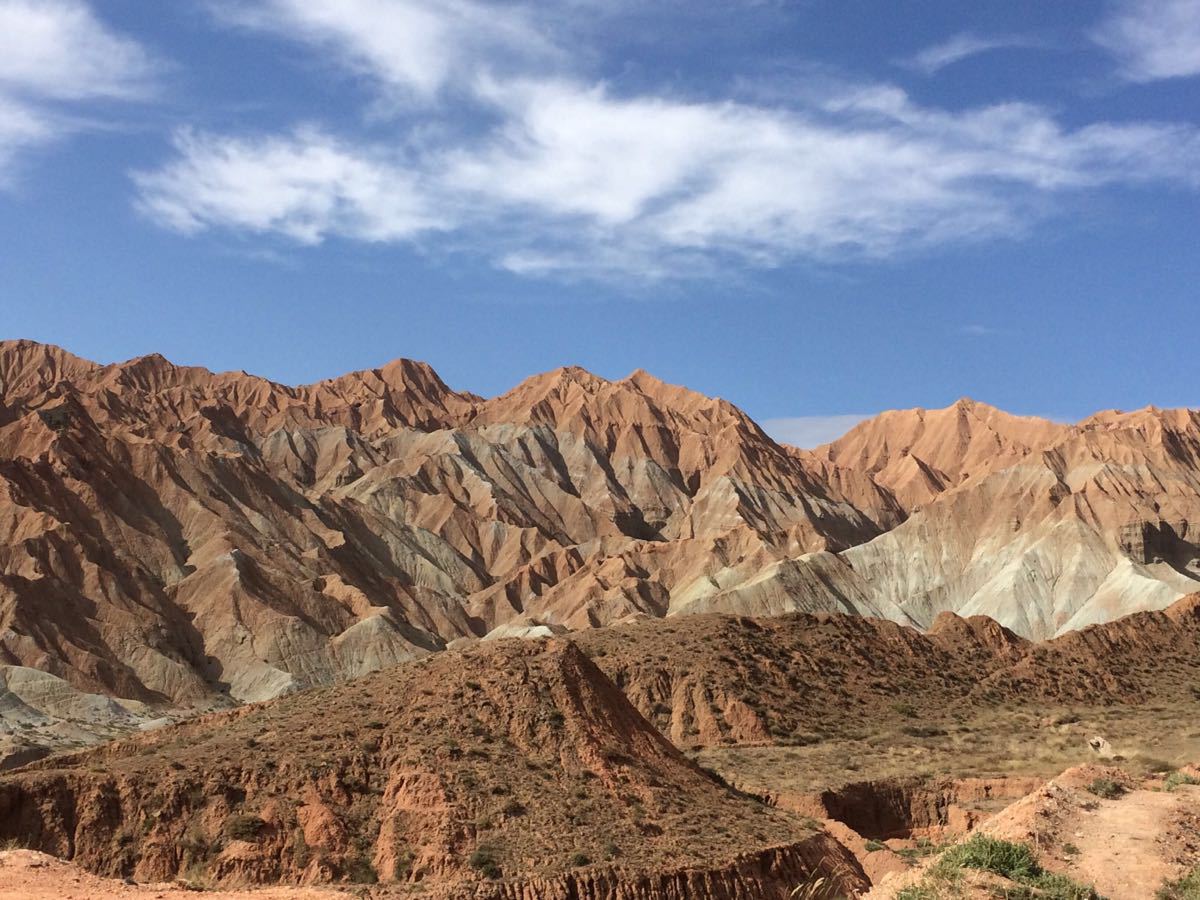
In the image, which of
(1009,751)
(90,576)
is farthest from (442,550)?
(1009,751)

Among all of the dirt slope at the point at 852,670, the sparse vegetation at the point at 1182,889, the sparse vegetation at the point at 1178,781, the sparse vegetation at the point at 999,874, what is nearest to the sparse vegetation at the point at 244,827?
the sparse vegetation at the point at 999,874

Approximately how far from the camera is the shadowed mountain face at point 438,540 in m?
100

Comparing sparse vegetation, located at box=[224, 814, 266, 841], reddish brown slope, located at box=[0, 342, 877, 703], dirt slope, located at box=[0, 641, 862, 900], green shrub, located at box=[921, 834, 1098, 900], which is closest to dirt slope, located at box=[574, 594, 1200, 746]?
dirt slope, located at box=[0, 641, 862, 900]

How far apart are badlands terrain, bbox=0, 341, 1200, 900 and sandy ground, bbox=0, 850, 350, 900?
0.46ft

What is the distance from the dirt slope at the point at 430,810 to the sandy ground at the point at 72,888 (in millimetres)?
2774

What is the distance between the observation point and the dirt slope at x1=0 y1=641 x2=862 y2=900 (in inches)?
984

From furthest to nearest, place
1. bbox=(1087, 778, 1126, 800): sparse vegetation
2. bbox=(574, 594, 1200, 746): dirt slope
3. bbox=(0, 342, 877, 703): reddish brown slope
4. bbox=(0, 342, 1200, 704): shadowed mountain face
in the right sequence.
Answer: bbox=(0, 342, 1200, 704): shadowed mountain face → bbox=(0, 342, 877, 703): reddish brown slope → bbox=(574, 594, 1200, 746): dirt slope → bbox=(1087, 778, 1126, 800): sparse vegetation

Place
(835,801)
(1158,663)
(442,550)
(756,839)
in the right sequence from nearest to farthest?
(756,839) → (835,801) → (1158,663) → (442,550)

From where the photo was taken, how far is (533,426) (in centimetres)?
19462

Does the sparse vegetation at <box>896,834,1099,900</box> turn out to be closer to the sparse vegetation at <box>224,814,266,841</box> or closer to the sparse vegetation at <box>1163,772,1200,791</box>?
the sparse vegetation at <box>1163,772,1200,791</box>

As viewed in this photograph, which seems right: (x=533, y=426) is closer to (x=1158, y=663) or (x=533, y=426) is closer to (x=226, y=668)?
(x=226, y=668)

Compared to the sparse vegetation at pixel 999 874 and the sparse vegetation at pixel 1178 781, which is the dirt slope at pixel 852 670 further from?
the sparse vegetation at pixel 999 874

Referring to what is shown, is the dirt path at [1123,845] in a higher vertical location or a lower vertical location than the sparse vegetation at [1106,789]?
lower

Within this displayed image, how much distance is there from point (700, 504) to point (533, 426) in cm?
3018
